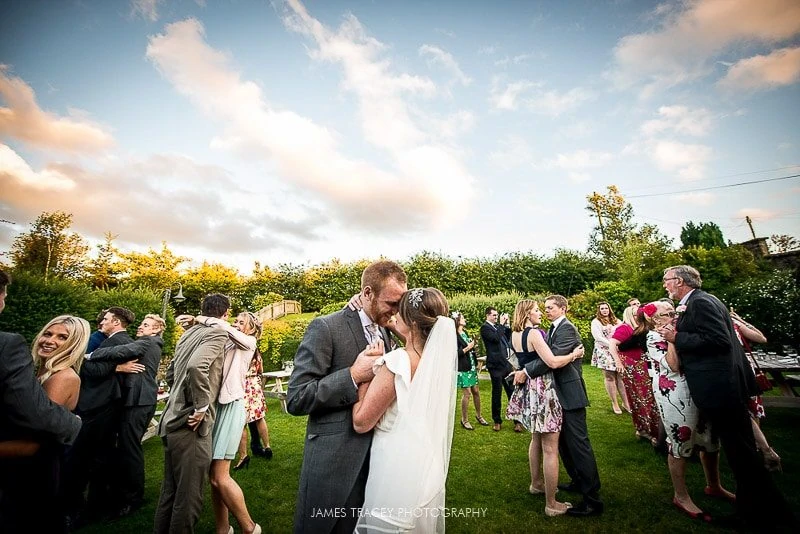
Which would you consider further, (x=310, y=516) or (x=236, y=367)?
(x=236, y=367)

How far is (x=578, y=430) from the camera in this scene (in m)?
3.68

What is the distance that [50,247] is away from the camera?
83.0ft

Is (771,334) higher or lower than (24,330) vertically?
lower

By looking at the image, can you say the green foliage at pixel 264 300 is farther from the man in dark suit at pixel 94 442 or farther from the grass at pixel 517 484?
the man in dark suit at pixel 94 442

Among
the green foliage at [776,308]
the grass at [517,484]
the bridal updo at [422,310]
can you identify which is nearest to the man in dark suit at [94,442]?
the grass at [517,484]

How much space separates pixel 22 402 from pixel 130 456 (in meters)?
3.12

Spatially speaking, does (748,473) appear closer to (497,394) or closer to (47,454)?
(497,394)

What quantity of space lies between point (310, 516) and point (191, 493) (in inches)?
70.3

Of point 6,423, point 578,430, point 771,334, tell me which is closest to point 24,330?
point 6,423

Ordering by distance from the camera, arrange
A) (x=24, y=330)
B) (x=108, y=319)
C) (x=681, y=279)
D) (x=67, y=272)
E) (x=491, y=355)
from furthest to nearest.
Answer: (x=67, y=272) < (x=24, y=330) < (x=491, y=355) < (x=108, y=319) < (x=681, y=279)

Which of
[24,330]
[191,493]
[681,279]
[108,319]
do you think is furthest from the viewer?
[24,330]

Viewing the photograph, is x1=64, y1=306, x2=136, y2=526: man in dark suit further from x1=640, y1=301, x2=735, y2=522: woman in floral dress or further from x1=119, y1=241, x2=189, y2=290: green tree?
x1=119, y1=241, x2=189, y2=290: green tree

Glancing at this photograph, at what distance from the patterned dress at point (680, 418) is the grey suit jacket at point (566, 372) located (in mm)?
788

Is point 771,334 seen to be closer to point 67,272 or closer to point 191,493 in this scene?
point 191,493
